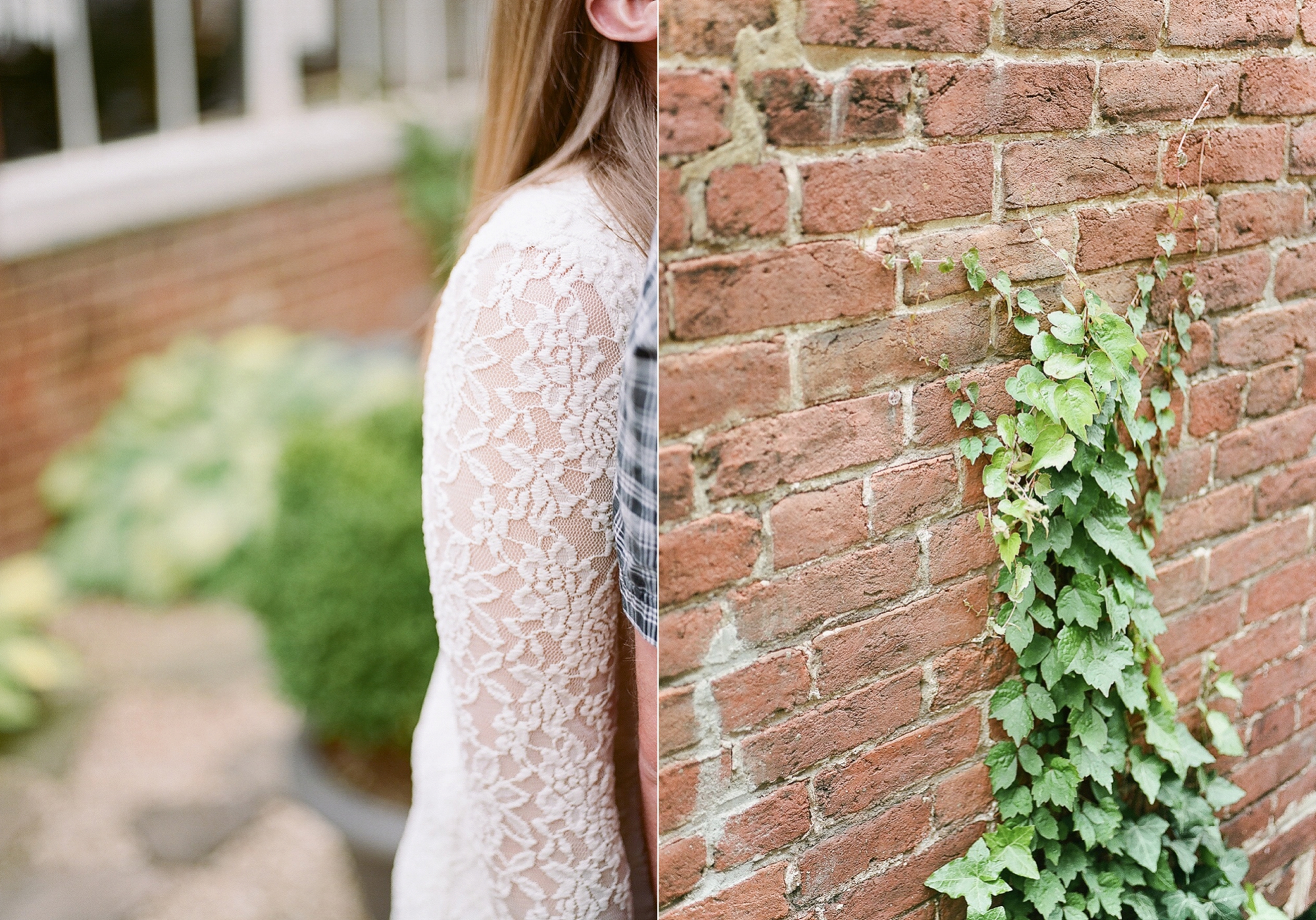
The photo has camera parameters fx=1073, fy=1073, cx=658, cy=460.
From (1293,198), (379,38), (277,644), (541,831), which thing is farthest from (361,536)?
(379,38)

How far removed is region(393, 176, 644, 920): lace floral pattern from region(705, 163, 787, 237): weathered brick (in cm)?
13

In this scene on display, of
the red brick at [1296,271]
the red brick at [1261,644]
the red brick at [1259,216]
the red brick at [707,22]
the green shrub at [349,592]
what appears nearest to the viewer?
the red brick at [707,22]

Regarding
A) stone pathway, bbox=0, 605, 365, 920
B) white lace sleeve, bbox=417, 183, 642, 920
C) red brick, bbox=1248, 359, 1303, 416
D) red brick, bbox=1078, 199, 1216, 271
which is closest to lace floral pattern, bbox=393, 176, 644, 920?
white lace sleeve, bbox=417, 183, 642, 920

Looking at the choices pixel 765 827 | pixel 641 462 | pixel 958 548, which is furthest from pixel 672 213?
pixel 765 827

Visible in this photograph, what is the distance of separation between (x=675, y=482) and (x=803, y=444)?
0.17 metres

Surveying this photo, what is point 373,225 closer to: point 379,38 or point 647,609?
point 379,38

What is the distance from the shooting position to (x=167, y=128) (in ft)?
15.3

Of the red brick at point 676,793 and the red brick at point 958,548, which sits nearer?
the red brick at point 676,793

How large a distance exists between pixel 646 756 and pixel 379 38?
193 inches

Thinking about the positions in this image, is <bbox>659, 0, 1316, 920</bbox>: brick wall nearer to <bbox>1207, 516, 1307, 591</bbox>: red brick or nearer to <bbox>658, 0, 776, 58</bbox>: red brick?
<bbox>658, 0, 776, 58</bbox>: red brick

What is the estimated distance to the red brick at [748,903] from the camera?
1.23m

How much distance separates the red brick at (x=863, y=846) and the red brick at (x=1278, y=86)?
1.12m

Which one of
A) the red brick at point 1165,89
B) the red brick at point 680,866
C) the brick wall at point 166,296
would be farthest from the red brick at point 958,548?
the brick wall at point 166,296

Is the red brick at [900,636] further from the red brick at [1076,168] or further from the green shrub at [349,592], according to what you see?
the green shrub at [349,592]
